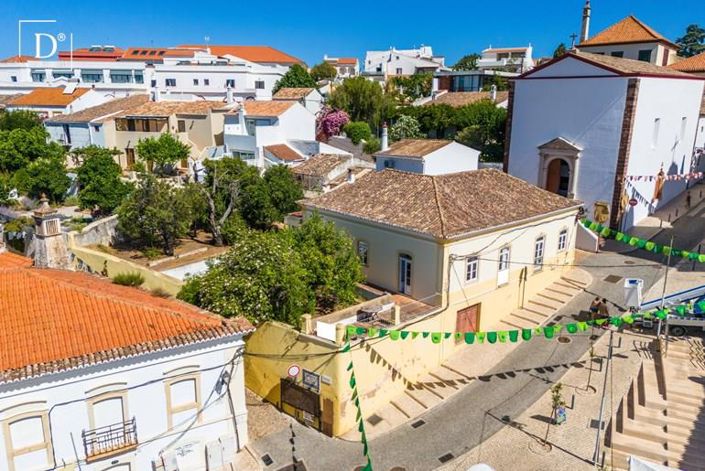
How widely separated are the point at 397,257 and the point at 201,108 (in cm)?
3837

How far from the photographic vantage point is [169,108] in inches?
2218

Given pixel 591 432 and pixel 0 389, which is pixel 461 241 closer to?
pixel 591 432

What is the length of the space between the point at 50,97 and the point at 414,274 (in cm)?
6292

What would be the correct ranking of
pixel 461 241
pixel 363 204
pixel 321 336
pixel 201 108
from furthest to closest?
1. pixel 201 108
2. pixel 363 204
3. pixel 461 241
4. pixel 321 336

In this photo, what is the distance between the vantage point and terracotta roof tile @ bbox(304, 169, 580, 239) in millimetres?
23531

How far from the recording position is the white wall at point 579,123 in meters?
32.8

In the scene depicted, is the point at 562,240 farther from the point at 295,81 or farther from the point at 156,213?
the point at 295,81

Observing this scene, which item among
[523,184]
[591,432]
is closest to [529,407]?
[591,432]

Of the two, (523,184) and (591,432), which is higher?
(523,184)

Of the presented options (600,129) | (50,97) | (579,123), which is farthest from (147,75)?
(600,129)

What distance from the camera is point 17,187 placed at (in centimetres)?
4772

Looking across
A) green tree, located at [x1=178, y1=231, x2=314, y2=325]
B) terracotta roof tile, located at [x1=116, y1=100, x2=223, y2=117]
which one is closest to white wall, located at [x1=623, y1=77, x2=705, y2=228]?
green tree, located at [x1=178, y1=231, x2=314, y2=325]

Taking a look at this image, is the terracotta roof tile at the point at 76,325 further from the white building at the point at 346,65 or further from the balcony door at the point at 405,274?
the white building at the point at 346,65

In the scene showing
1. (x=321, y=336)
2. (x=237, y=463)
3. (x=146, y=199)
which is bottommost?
(x=237, y=463)
